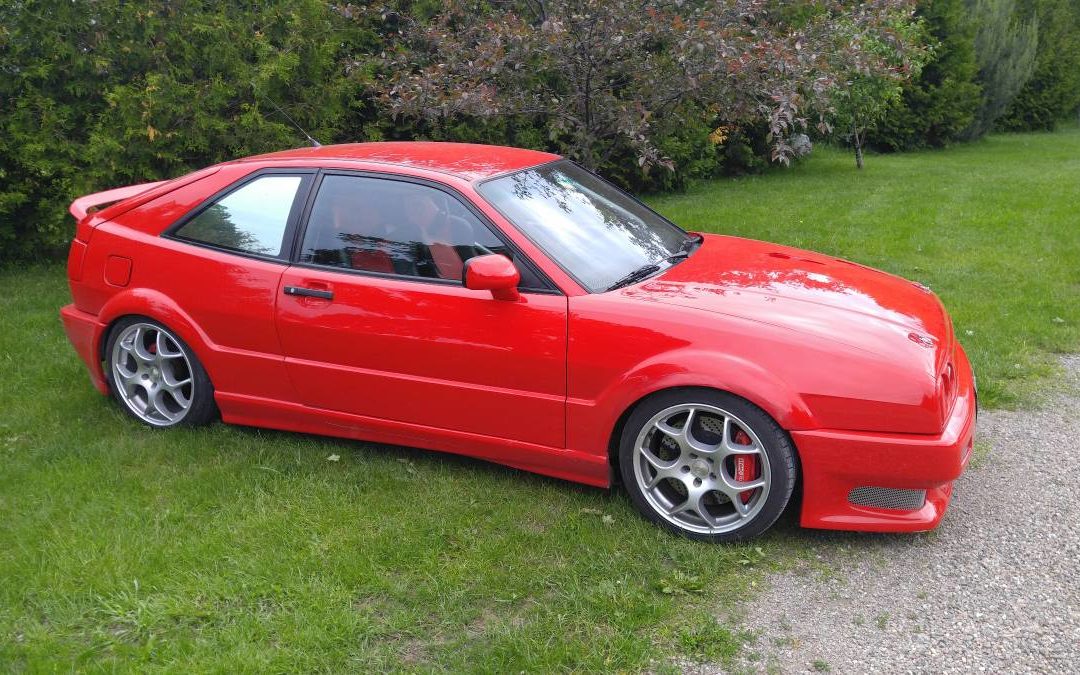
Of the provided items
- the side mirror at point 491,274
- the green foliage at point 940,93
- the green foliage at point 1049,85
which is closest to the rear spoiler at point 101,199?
the side mirror at point 491,274

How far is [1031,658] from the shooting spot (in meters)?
2.92

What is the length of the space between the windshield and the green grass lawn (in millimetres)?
988

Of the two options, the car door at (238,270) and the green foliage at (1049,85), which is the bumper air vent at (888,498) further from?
the green foliage at (1049,85)

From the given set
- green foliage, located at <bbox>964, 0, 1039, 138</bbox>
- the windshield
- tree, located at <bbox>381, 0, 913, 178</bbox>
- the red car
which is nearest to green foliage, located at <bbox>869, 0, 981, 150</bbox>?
green foliage, located at <bbox>964, 0, 1039, 138</bbox>

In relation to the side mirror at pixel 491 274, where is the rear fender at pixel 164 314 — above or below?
below

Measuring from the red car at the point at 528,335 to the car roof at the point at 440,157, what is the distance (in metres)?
0.02

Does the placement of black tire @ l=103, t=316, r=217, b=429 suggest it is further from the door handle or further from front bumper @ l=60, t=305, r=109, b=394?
the door handle

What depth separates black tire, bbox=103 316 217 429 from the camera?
15.1 feet

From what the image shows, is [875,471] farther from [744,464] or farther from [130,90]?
[130,90]

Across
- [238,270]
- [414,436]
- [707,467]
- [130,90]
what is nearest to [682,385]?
[707,467]

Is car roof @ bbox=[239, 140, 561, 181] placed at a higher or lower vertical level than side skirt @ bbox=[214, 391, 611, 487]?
higher

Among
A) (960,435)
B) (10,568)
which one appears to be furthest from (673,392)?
(10,568)

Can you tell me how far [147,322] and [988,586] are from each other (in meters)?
3.90

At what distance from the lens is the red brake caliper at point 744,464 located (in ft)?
11.6
